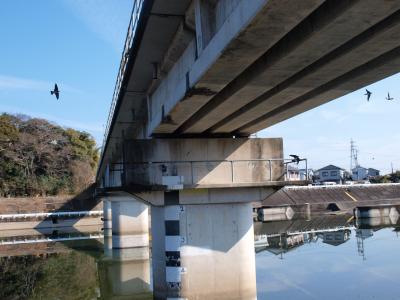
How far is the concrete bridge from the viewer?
671 cm

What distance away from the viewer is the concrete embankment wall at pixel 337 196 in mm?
59219

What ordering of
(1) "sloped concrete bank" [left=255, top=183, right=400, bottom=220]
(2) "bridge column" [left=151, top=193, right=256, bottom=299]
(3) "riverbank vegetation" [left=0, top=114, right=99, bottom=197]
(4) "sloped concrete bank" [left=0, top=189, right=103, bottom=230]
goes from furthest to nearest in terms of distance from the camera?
(3) "riverbank vegetation" [left=0, top=114, right=99, bottom=197] → (1) "sloped concrete bank" [left=255, top=183, right=400, bottom=220] → (4) "sloped concrete bank" [left=0, top=189, right=103, bottom=230] → (2) "bridge column" [left=151, top=193, right=256, bottom=299]

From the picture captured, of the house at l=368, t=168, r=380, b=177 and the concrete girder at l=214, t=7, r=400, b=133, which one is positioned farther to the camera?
the house at l=368, t=168, r=380, b=177

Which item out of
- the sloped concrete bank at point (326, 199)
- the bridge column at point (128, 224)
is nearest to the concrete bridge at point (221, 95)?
the bridge column at point (128, 224)

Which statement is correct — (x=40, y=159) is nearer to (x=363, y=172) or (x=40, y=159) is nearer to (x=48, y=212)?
(x=48, y=212)

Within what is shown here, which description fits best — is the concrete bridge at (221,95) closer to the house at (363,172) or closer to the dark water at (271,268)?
the dark water at (271,268)

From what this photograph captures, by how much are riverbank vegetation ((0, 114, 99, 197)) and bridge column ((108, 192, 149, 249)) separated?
98.8 feet

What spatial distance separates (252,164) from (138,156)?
12.7ft

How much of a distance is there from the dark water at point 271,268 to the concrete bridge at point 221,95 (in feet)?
5.55

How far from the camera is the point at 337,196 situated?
2488 inches

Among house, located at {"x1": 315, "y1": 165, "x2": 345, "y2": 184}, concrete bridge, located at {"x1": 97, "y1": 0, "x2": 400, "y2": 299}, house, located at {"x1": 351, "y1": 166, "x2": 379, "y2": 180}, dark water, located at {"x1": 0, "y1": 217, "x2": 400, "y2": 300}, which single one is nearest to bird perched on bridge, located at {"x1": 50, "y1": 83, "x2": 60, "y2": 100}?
concrete bridge, located at {"x1": 97, "y1": 0, "x2": 400, "y2": 299}

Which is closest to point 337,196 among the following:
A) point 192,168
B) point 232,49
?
point 192,168

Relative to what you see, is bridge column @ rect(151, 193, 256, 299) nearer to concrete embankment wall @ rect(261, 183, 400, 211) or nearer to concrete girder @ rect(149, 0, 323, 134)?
concrete girder @ rect(149, 0, 323, 134)

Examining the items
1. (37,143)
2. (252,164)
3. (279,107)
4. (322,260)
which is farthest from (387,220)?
(37,143)
